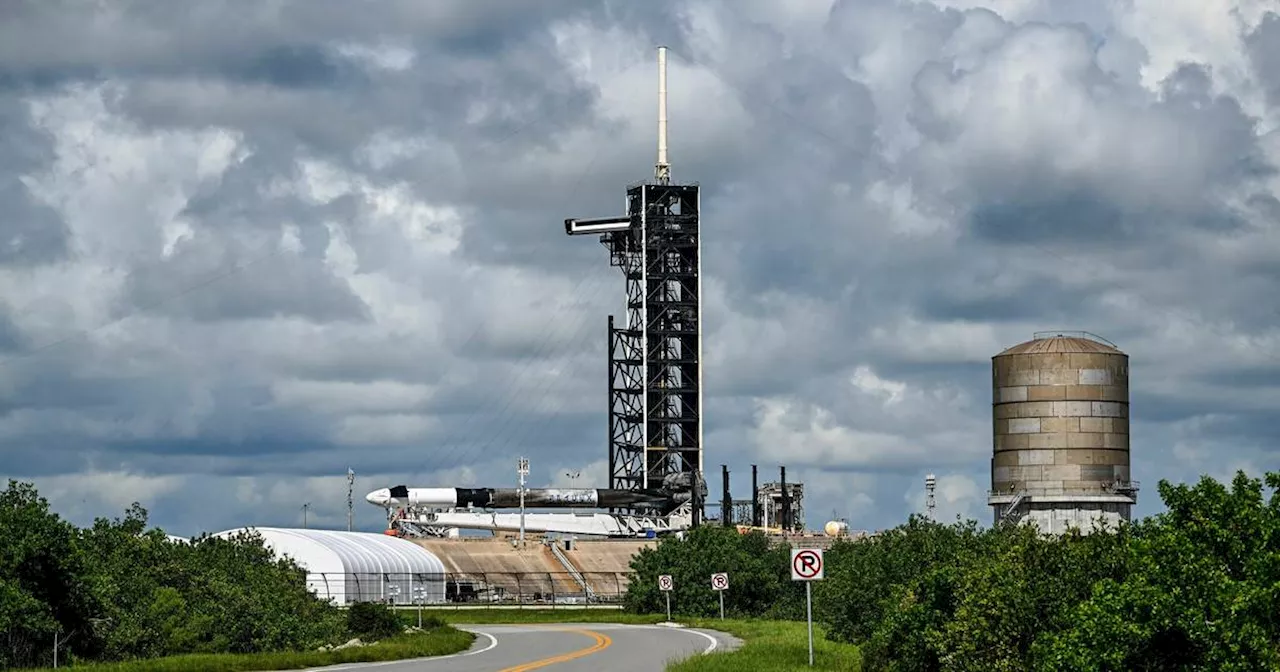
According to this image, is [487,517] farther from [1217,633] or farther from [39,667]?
[1217,633]

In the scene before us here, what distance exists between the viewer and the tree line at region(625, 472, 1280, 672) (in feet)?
64.0

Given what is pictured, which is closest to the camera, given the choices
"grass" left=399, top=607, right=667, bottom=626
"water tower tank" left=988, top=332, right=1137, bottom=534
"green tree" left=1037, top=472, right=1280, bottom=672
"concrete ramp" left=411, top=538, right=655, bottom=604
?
"green tree" left=1037, top=472, right=1280, bottom=672

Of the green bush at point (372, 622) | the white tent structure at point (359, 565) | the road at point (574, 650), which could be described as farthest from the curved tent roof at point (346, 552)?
the green bush at point (372, 622)

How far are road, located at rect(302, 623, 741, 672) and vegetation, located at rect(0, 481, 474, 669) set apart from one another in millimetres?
1734

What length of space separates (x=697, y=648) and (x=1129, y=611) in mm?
29713

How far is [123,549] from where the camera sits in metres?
46.4

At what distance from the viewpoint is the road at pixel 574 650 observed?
38094 mm

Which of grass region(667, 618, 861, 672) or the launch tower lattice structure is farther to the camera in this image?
the launch tower lattice structure

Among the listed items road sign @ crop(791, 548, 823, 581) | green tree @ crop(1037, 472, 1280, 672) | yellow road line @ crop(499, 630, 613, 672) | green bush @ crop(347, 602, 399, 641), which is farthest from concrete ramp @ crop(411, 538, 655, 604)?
green tree @ crop(1037, 472, 1280, 672)

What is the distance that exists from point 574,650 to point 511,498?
337ft

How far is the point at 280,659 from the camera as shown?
37.1 metres

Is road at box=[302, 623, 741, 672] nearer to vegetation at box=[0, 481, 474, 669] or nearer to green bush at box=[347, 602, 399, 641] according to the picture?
vegetation at box=[0, 481, 474, 669]

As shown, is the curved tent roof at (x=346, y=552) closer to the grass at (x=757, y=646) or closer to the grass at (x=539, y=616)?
the grass at (x=539, y=616)

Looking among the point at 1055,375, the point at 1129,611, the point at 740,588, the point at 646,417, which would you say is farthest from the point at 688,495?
the point at 1129,611
